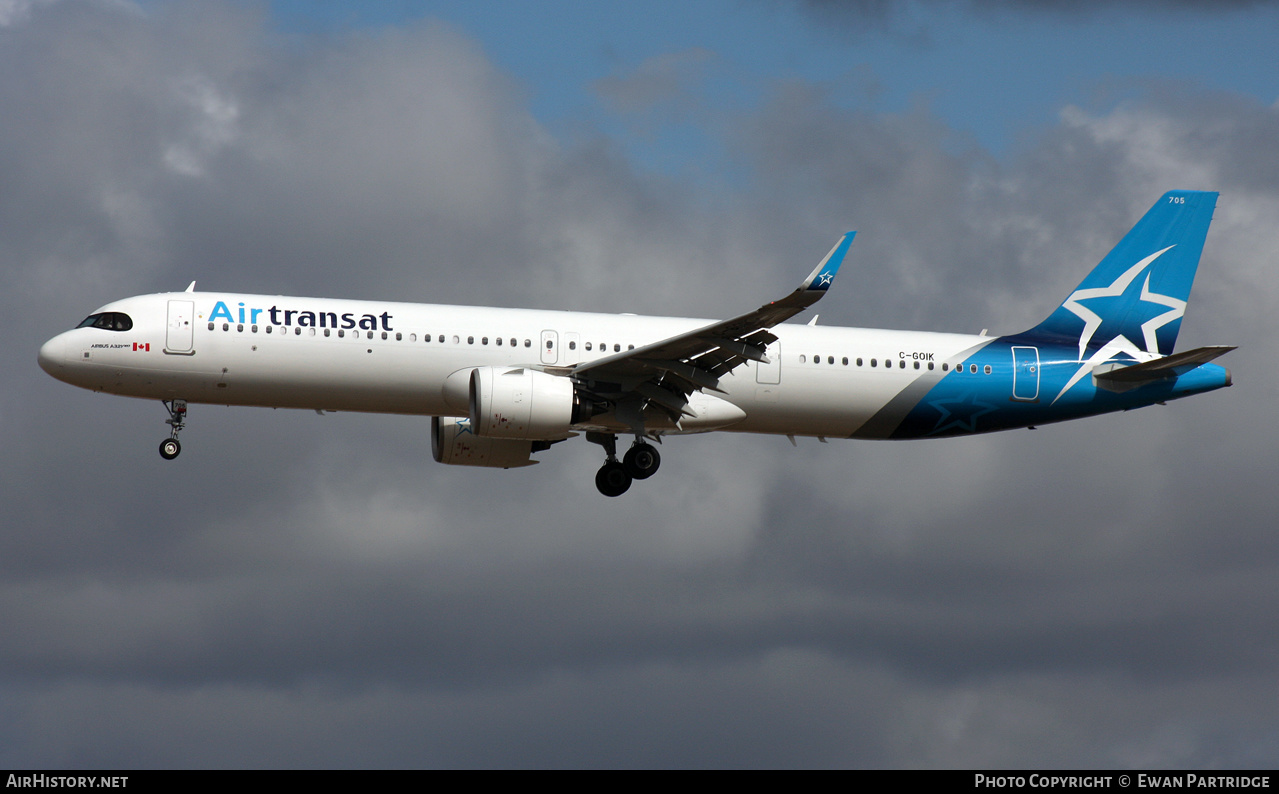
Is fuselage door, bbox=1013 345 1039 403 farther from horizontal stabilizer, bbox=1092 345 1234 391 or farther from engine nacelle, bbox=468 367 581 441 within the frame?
engine nacelle, bbox=468 367 581 441

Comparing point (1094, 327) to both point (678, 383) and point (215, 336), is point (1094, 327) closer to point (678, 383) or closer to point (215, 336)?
point (678, 383)

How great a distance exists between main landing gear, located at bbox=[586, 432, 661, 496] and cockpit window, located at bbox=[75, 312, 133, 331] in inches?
510

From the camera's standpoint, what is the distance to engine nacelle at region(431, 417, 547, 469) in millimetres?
45156

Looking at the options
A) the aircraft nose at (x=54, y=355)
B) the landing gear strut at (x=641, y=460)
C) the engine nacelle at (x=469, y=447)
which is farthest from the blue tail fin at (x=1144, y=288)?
the aircraft nose at (x=54, y=355)

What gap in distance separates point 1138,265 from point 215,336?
89.0ft

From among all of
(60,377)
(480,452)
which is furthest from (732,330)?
(60,377)

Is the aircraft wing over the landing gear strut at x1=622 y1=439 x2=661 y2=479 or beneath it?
over

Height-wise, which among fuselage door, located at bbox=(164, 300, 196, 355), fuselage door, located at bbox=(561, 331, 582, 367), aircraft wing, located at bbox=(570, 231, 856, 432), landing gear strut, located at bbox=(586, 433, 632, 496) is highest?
fuselage door, located at bbox=(164, 300, 196, 355)

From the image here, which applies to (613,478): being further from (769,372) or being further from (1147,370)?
(1147,370)

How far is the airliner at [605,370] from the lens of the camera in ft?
128

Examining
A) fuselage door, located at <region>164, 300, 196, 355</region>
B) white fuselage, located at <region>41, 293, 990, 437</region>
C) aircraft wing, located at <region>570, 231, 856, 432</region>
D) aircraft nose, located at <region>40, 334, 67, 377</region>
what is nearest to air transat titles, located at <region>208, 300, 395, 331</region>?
white fuselage, located at <region>41, 293, 990, 437</region>

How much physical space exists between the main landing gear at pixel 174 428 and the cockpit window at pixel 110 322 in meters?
2.28

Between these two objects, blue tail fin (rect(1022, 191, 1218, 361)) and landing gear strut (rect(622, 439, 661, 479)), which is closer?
landing gear strut (rect(622, 439, 661, 479))
